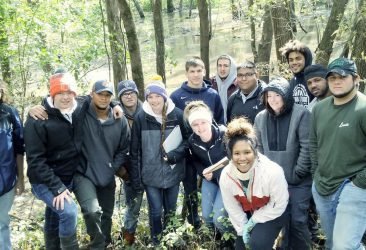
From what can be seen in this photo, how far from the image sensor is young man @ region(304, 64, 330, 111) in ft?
14.3

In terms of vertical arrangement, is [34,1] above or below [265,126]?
above

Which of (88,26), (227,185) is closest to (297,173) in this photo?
(227,185)

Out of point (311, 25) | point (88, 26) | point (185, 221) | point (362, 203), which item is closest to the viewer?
point (362, 203)

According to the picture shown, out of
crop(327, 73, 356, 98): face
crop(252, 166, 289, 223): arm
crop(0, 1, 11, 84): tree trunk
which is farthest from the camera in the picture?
crop(0, 1, 11, 84): tree trunk

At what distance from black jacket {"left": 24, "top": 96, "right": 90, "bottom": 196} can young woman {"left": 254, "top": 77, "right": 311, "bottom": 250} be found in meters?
2.04

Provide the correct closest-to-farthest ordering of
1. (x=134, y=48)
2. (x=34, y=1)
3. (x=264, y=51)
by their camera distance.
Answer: (x=134, y=48) → (x=34, y=1) → (x=264, y=51)

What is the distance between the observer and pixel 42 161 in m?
4.04

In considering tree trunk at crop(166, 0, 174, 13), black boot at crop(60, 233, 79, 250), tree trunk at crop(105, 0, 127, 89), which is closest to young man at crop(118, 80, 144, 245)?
black boot at crop(60, 233, 79, 250)

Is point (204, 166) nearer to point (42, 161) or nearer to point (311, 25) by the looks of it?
point (42, 161)

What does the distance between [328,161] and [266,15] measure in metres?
7.87

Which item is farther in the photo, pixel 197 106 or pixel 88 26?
pixel 88 26

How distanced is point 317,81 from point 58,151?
114 inches

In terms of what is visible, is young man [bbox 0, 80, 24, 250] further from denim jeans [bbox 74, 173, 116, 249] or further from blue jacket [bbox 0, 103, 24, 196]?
denim jeans [bbox 74, 173, 116, 249]

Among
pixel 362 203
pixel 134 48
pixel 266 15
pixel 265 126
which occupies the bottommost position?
pixel 362 203
